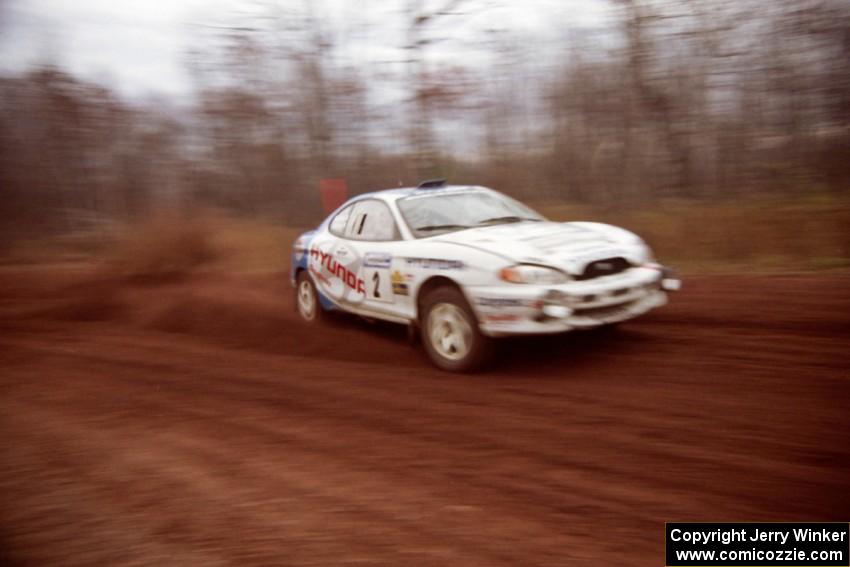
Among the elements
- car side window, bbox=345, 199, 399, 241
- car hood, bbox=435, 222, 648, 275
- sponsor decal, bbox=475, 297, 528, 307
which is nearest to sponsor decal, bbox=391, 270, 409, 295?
car side window, bbox=345, 199, 399, 241

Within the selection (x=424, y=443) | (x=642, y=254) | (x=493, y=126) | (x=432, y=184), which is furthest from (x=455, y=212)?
(x=493, y=126)

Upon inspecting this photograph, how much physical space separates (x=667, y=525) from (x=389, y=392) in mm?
2715

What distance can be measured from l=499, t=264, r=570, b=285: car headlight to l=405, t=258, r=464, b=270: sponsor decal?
1.48ft

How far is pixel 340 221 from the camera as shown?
25.0 ft

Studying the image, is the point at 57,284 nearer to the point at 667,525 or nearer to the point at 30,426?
the point at 30,426

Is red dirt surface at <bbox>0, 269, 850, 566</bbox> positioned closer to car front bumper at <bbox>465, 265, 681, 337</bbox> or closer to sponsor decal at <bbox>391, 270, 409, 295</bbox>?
car front bumper at <bbox>465, 265, 681, 337</bbox>

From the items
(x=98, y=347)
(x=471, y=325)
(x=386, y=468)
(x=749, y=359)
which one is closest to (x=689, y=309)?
(x=749, y=359)

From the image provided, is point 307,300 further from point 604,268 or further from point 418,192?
point 604,268

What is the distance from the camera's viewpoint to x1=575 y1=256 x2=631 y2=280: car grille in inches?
216

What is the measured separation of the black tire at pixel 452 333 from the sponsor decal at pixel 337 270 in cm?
107

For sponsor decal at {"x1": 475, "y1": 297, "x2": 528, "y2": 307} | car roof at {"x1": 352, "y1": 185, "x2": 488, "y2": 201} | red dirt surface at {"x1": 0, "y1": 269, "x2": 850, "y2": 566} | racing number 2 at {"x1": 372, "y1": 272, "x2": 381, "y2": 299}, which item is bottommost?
red dirt surface at {"x1": 0, "y1": 269, "x2": 850, "y2": 566}

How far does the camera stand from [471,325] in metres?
5.65

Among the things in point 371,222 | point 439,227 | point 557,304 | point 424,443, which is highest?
point 371,222

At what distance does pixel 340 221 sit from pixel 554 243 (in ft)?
9.05
